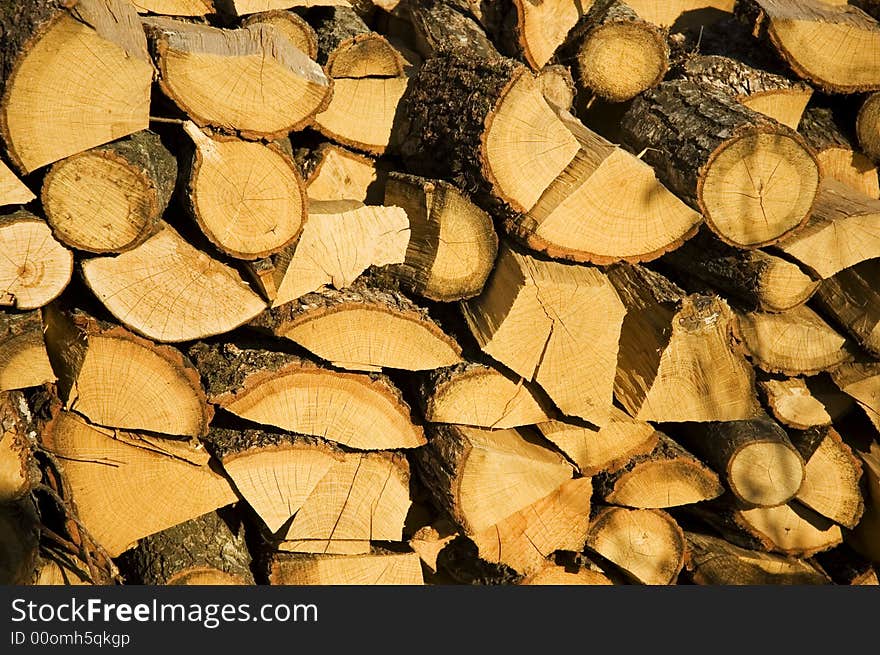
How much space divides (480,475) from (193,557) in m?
0.97

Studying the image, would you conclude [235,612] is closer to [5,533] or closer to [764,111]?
[5,533]

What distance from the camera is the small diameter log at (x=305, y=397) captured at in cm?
275

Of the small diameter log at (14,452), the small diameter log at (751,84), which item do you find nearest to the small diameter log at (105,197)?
the small diameter log at (14,452)

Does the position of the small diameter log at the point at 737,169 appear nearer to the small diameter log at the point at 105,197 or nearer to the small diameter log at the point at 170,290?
the small diameter log at the point at 170,290

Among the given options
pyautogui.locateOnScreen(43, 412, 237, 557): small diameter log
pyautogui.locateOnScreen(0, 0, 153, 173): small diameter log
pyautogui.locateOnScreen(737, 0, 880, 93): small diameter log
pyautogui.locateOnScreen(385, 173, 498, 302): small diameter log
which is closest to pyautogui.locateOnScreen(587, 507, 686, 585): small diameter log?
pyautogui.locateOnScreen(385, 173, 498, 302): small diameter log

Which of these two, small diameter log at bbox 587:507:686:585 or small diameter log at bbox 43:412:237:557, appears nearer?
small diameter log at bbox 43:412:237:557

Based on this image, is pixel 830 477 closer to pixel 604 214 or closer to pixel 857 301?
pixel 857 301

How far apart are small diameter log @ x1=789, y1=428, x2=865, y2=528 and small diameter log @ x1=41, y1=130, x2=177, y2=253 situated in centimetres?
258

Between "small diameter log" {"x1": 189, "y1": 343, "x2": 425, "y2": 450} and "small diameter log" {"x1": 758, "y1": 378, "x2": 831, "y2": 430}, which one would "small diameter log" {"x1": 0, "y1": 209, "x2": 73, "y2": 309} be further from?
"small diameter log" {"x1": 758, "y1": 378, "x2": 831, "y2": 430}

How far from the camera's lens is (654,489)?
128 inches

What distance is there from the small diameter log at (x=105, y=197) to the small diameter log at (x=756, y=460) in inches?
84.0

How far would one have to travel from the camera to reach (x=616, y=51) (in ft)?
10.6

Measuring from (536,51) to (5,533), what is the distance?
239 centimetres

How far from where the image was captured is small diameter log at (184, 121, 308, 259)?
258cm
